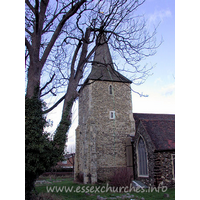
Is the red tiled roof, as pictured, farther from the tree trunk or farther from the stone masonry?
the tree trunk

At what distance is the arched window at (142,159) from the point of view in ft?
41.9

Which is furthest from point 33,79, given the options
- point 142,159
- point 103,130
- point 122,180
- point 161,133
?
point 103,130

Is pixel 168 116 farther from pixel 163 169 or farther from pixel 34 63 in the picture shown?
pixel 34 63

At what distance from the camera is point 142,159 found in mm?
13125

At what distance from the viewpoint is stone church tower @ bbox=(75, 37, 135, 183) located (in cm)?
1695

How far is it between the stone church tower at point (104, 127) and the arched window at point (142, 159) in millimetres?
4352

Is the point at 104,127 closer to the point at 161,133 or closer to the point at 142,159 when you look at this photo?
the point at 142,159

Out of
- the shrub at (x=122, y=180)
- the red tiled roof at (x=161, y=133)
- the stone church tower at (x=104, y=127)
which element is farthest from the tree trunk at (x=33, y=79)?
the stone church tower at (x=104, y=127)

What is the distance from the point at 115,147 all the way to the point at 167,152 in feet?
23.3

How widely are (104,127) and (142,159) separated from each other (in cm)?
591

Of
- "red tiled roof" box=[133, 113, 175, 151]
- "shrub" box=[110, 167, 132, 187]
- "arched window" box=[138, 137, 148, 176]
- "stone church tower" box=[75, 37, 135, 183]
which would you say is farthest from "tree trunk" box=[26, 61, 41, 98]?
"stone church tower" box=[75, 37, 135, 183]

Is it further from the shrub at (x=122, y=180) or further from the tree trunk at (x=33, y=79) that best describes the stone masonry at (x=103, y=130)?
the tree trunk at (x=33, y=79)

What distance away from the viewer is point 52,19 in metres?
8.22

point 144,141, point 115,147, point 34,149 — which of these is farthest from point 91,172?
point 34,149
